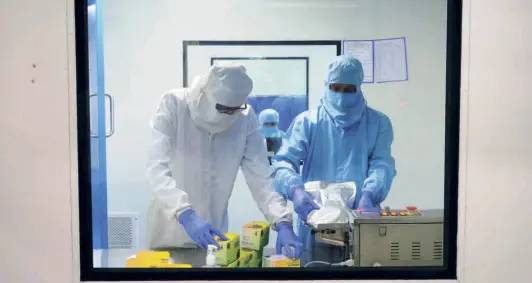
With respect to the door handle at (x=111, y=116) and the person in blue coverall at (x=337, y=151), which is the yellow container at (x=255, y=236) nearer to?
the person in blue coverall at (x=337, y=151)

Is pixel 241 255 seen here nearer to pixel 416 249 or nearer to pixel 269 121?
pixel 269 121

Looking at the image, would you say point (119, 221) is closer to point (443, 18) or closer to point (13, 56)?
point (13, 56)

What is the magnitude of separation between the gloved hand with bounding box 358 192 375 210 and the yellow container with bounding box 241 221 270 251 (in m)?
0.40

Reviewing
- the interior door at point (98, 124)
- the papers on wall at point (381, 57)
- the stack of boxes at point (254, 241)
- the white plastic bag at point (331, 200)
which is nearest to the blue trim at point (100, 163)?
the interior door at point (98, 124)

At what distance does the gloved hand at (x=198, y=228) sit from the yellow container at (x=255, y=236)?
0.29ft

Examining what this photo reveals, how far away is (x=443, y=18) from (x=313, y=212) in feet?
3.09

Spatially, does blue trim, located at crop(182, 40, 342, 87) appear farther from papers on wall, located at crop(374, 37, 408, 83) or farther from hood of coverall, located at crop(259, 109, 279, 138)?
hood of coverall, located at crop(259, 109, 279, 138)

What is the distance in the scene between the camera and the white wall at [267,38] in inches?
63.7

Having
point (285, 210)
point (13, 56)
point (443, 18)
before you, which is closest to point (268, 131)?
point (285, 210)

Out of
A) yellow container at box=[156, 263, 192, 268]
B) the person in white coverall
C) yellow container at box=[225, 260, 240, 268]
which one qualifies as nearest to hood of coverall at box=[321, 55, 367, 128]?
the person in white coverall

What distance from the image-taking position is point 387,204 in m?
1.70

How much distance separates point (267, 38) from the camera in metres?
1.65

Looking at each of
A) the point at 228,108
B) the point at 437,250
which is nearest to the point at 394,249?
the point at 437,250

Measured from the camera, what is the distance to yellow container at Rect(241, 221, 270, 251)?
1676 mm
